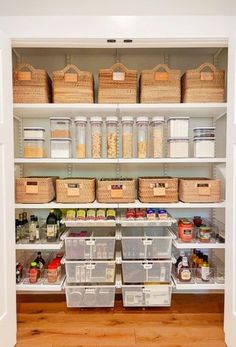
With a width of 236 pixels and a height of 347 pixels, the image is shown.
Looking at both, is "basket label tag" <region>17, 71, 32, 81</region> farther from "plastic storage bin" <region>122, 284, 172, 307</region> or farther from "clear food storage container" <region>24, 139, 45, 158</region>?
"plastic storage bin" <region>122, 284, 172, 307</region>

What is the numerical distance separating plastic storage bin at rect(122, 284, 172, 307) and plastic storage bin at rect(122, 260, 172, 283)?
Answer: 0.05 meters

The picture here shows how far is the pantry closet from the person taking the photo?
5.73 ft

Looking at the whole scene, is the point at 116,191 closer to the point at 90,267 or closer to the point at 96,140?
the point at 96,140

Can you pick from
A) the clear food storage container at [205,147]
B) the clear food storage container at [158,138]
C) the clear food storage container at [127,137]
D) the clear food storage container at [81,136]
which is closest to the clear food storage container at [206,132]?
the clear food storage container at [205,147]

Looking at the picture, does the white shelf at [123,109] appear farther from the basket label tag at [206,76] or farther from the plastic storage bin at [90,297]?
the plastic storage bin at [90,297]

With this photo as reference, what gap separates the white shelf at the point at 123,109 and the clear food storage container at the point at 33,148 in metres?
0.23

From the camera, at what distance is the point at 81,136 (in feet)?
5.97

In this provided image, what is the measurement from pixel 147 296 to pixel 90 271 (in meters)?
0.46

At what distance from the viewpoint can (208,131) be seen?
176cm

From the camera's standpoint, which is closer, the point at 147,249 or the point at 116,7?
the point at 116,7

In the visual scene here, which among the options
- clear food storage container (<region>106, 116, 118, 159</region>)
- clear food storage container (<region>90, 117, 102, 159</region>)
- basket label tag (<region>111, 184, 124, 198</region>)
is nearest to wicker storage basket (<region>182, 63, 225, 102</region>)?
clear food storage container (<region>106, 116, 118, 159</region>)

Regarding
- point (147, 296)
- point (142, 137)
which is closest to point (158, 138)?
point (142, 137)

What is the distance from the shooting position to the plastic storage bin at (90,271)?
1805mm

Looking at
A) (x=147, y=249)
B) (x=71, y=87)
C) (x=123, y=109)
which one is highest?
(x=71, y=87)
